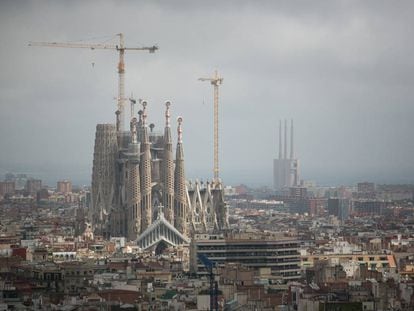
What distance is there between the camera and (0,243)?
8000cm

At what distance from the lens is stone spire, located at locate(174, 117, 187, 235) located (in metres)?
93.2

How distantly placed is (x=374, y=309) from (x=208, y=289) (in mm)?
6571

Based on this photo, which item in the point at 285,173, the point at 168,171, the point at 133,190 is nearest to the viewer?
the point at 133,190

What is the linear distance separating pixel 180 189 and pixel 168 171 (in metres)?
1.05

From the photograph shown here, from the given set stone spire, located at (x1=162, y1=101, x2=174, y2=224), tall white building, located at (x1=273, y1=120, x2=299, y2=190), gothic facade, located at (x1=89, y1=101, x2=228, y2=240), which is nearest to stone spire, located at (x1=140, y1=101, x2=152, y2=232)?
gothic facade, located at (x1=89, y1=101, x2=228, y2=240)

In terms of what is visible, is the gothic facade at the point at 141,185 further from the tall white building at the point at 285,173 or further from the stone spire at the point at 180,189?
the tall white building at the point at 285,173

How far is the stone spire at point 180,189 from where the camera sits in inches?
3669

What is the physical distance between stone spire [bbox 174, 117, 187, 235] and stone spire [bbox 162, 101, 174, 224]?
32 centimetres

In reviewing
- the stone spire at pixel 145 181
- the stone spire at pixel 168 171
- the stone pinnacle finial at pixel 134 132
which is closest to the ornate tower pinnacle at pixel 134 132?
the stone pinnacle finial at pixel 134 132

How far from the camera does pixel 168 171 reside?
Answer: 308 ft

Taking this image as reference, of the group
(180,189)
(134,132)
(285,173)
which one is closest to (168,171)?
(180,189)

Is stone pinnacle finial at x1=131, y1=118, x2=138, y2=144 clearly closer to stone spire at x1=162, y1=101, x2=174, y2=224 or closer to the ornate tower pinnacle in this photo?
the ornate tower pinnacle

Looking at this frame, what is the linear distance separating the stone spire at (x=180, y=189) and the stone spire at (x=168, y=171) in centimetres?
32

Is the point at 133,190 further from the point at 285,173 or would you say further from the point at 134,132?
the point at 285,173
